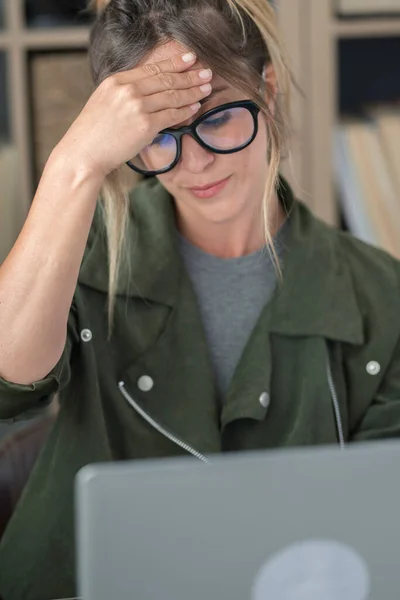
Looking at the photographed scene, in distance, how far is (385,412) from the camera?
1.34m

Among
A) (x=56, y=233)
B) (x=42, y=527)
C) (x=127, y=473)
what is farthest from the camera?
(x=42, y=527)

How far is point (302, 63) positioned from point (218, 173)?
1.02 m

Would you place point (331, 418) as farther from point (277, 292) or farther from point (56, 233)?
point (56, 233)

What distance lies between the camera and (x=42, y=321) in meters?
1.12

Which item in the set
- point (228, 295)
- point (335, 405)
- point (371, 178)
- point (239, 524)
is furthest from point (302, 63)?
point (239, 524)

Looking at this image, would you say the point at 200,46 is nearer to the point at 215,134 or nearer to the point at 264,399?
the point at 215,134

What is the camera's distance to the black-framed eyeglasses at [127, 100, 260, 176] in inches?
47.1

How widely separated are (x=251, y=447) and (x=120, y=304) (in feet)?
0.93

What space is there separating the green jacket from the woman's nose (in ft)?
0.58

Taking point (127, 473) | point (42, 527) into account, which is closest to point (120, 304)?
point (42, 527)

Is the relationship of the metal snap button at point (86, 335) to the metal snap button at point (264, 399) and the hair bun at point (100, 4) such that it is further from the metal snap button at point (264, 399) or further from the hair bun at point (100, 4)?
the hair bun at point (100, 4)

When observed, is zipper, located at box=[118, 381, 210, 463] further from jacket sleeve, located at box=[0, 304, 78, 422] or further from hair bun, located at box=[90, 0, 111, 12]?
hair bun, located at box=[90, 0, 111, 12]

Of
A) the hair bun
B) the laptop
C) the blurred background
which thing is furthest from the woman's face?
the blurred background

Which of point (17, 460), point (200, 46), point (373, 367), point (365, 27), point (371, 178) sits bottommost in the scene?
point (17, 460)
